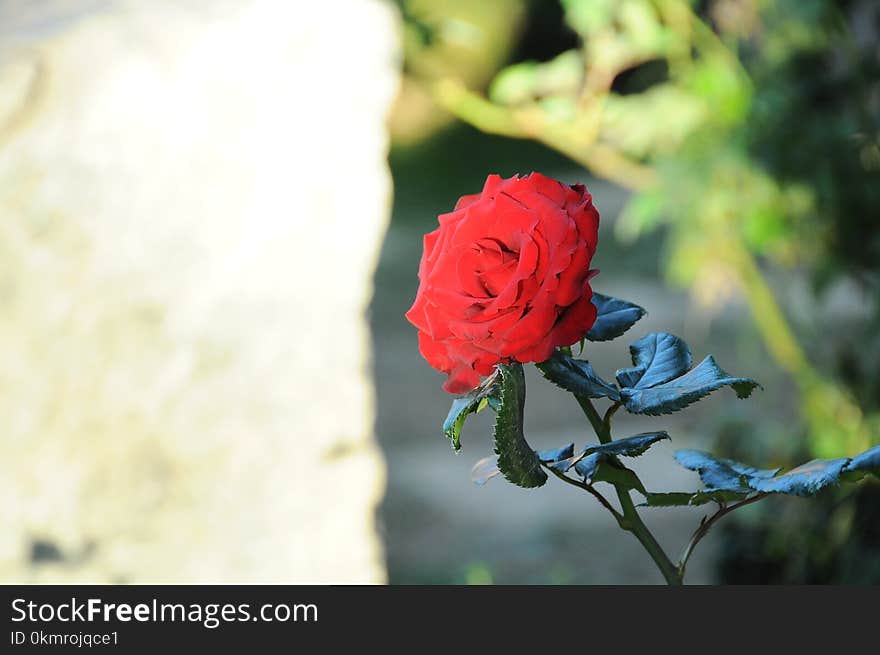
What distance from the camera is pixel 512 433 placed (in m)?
0.41

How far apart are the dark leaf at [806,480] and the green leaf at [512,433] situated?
10cm

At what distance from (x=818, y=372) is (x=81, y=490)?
40.1 inches

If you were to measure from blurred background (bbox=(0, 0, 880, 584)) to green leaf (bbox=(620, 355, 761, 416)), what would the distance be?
0.93 metres

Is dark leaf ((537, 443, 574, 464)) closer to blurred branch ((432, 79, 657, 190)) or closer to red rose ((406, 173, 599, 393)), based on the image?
red rose ((406, 173, 599, 393))

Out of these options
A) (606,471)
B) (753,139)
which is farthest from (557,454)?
(753,139)

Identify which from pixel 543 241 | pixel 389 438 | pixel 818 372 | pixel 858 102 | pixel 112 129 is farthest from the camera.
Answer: pixel 389 438

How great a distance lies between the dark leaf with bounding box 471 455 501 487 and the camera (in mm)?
456

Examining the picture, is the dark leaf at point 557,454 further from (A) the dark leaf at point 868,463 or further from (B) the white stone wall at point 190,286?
(B) the white stone wall at point 190,286

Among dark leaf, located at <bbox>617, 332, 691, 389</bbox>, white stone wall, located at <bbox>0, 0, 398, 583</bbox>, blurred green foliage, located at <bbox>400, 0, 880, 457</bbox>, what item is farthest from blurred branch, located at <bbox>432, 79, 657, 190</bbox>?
dark leaf, located at <bbox>617, 332, 691, 389</bbox>

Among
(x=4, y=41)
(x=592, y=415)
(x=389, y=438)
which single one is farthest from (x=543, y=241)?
(x=389, y=438)

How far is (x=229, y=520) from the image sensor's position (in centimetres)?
134

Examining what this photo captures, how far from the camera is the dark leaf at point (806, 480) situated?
0.42 meters

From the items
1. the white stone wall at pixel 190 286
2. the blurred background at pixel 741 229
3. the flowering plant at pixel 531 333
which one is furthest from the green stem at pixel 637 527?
the blurred background at pixel 741 229

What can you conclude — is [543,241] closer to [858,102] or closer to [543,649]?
[543,649]
